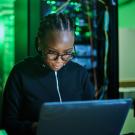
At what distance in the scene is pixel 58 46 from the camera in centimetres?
109

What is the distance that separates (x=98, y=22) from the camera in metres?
2.15

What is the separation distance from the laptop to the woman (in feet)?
0.53

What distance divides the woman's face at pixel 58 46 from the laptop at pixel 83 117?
0.91 feet

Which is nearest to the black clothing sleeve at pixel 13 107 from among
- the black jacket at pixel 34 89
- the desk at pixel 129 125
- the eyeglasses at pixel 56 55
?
the black jacket at pixel 34 89

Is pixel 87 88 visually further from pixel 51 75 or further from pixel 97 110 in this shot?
pixel 97 110

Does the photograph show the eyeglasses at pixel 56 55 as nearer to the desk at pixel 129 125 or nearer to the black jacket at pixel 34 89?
the black jacket at pixel 34 89

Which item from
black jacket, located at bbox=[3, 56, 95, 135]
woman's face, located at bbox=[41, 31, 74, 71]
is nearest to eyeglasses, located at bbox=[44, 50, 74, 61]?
woman's face, located at bbox=[41, 31, 74, 71]

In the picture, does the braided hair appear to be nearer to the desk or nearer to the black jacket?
the black jacket

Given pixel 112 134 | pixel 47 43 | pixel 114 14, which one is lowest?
pixel 112 134

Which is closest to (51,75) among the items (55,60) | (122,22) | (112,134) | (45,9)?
(55,60)

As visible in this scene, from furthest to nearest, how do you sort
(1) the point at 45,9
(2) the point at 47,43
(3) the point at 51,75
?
(1) the point at 45,9, (3) the point at 51,75, (2) the point at 47,43

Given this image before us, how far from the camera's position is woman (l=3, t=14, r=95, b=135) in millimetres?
1103

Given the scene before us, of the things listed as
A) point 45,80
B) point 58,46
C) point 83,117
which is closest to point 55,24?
point 58,46

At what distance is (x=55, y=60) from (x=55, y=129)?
0.99ft
